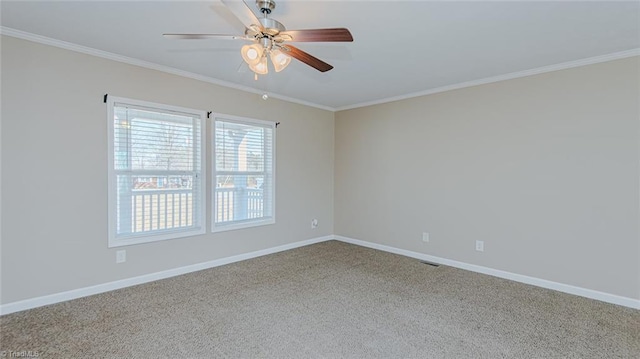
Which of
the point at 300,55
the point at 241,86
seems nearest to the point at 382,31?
the point at 300,55

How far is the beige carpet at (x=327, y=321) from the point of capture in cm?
224

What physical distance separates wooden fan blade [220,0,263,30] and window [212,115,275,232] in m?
2.42

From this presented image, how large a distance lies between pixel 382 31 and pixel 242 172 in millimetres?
2688

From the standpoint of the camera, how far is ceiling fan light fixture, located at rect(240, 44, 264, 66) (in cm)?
204

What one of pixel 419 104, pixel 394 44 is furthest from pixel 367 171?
pixel 394 44

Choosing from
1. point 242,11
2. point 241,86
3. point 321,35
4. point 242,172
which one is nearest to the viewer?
point 242,11

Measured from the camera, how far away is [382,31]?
2.63 metres

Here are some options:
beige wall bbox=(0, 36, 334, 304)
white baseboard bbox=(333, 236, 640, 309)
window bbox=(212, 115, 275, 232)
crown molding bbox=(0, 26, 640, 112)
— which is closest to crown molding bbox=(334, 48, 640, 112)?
crown molding bbox=(0, 26, 640, 112)

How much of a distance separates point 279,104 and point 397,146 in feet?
6.27

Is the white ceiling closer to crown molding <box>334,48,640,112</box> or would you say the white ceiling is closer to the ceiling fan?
crown molding <box>334,48,640,112</box>

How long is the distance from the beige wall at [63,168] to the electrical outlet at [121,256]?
1.5 inches

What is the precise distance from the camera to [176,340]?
2.35 metres

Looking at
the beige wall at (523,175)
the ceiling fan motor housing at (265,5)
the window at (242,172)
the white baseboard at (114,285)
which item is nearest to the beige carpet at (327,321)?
the white baseboard at (114,285)

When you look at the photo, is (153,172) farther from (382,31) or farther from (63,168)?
(382,31)
